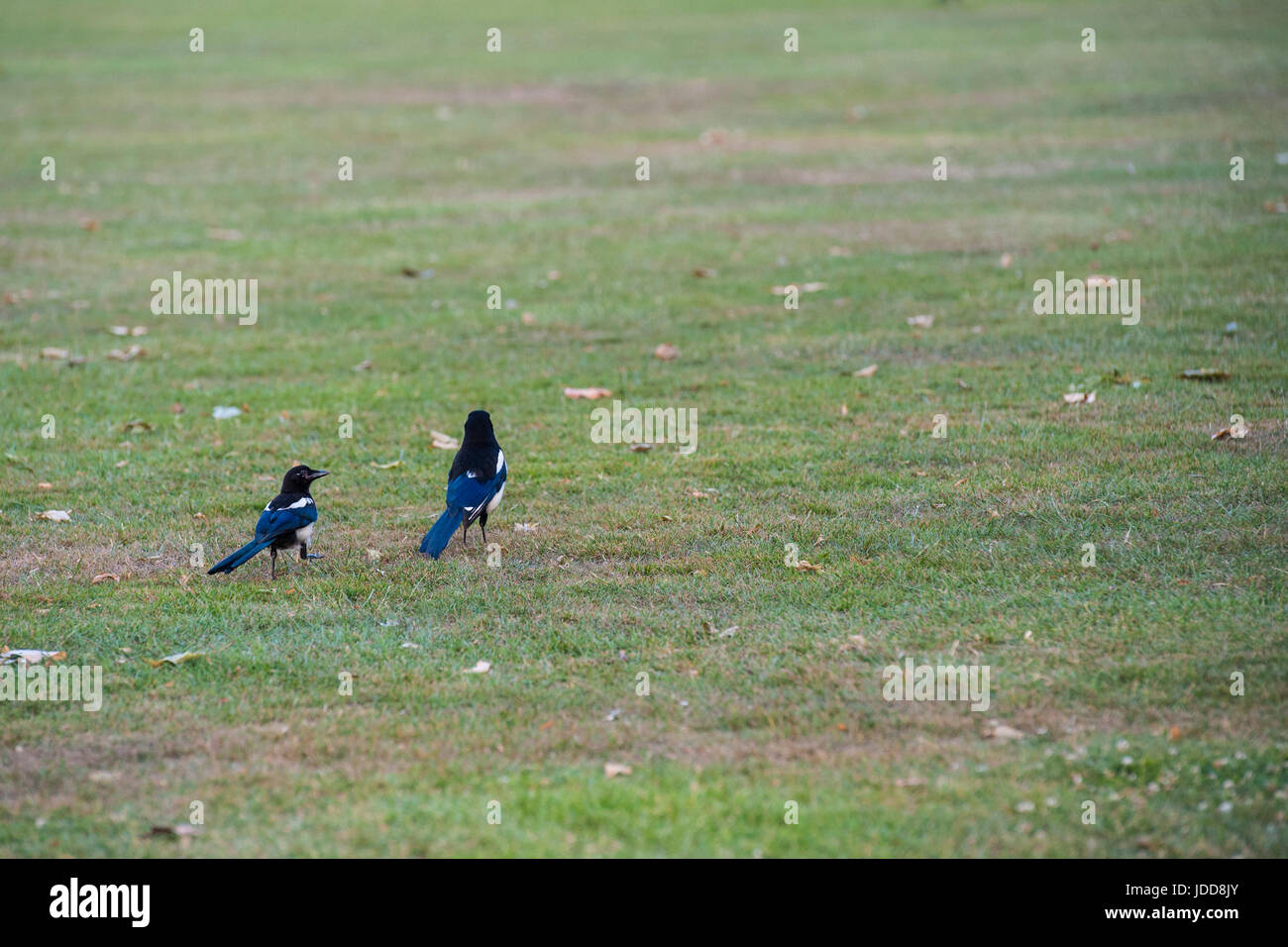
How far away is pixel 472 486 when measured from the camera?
27.6ft

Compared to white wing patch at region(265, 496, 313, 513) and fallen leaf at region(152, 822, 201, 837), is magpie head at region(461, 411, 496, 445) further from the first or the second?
fallen leaf at region(152, 822, 201, 837)

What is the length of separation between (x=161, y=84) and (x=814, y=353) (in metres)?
23.7

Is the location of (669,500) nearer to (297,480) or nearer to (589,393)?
(297,480)

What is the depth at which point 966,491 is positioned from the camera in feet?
29.5

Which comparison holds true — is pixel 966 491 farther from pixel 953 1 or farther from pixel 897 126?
pixel 953 1

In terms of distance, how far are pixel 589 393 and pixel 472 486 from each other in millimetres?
3545

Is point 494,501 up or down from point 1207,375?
down

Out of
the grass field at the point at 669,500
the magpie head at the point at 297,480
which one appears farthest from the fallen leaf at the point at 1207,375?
the magpie head at the point at 297,480

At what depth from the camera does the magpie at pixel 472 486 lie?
8.21 metres

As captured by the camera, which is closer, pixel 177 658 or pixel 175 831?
pixel 175 831

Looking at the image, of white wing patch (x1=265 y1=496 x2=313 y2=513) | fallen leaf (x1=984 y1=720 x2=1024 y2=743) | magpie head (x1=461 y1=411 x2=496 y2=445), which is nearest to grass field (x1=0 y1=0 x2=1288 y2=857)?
fallen leaf (x1=984 y1=720 x2=1024 y2=743)

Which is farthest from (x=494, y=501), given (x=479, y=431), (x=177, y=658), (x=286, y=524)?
(x=177, y=658)

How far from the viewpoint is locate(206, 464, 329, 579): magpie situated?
7.77 m

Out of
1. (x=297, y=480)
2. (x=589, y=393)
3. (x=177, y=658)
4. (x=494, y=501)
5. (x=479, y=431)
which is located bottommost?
(x=177, y=658)
